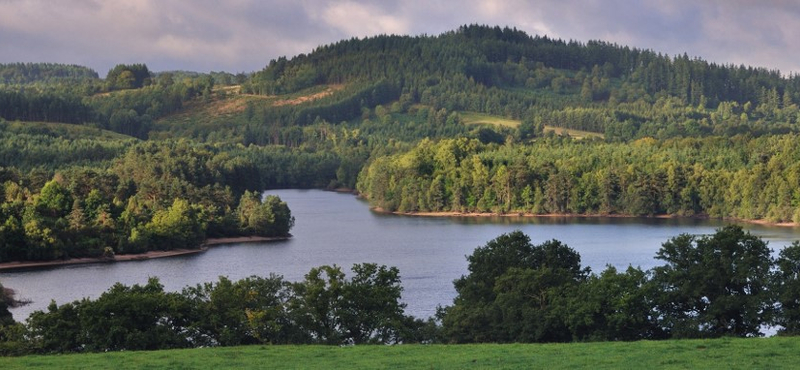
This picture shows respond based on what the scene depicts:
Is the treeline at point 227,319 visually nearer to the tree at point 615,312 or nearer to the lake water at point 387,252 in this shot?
the tree at point 615,312

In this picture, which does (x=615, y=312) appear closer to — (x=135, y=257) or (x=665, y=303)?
(x=665, y=303)

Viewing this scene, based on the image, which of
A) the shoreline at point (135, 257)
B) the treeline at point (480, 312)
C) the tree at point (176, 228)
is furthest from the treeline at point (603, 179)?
the treeline at point (480, 312)

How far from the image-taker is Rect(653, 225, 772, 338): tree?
40219 millimetres

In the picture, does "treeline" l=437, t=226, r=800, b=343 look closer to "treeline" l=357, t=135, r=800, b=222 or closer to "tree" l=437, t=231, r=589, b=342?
"tree" l=437, t=231, r=589, b=342

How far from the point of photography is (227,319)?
40656 millimetres

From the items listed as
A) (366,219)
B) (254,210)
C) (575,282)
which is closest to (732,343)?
(575,282)

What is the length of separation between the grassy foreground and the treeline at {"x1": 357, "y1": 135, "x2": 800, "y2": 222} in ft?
356

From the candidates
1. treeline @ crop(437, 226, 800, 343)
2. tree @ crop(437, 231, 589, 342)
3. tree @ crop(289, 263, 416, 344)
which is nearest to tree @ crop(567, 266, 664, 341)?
treeline @ crop(437, 226, 800, 343)

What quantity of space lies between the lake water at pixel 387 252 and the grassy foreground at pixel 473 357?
25.7m

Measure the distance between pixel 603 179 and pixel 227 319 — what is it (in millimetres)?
117113

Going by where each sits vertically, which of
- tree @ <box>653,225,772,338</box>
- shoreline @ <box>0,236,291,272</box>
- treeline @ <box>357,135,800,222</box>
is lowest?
shoreline @ <box>0,236,291,272</box>

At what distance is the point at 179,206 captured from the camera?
358 feet

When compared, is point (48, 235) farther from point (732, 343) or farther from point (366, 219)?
point (732, 343)

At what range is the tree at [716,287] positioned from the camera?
→ 4022 cm
